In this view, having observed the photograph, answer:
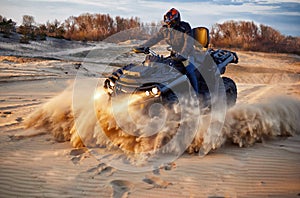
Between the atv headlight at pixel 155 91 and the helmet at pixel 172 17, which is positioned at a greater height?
the helmet at pixel 172 17

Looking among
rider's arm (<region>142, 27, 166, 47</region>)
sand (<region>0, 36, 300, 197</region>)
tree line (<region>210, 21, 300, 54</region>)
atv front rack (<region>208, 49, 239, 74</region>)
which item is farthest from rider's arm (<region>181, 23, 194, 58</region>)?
tree line (<region>210, 21, 300, 54</region>)

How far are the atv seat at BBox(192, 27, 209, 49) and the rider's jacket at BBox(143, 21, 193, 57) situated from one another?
0.18 metres

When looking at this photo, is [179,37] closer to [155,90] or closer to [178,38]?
[178,38]

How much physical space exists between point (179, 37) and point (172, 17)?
36cm

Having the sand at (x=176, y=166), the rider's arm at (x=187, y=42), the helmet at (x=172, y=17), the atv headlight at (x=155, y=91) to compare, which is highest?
the helmet at (x=172, y=17)

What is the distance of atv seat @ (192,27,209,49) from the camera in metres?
5.36

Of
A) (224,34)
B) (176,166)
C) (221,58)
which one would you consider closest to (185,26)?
(221,58)

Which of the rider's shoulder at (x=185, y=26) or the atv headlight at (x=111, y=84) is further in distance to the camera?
the rider's shoulder at (x=185, y=26)

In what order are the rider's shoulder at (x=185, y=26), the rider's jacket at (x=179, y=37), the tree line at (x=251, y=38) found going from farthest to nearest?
1. the tree line at (x=251, y=38)
2. the rider's shoulder at (x=185, y=26)
3. the rider's jacket at (x=179, y=37)

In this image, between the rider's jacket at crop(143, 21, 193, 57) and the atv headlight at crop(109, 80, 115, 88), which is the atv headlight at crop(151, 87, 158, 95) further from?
the rider's jacket at crop(143, 21, 193, 57)

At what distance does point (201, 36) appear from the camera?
5375 millimetres

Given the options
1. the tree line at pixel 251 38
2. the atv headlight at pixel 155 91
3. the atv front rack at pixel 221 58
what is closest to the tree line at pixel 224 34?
the tree line at pixel 251 38

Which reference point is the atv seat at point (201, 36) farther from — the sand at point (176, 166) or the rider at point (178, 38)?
the sand at point (176, 166)

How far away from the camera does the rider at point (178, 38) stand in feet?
16.3
